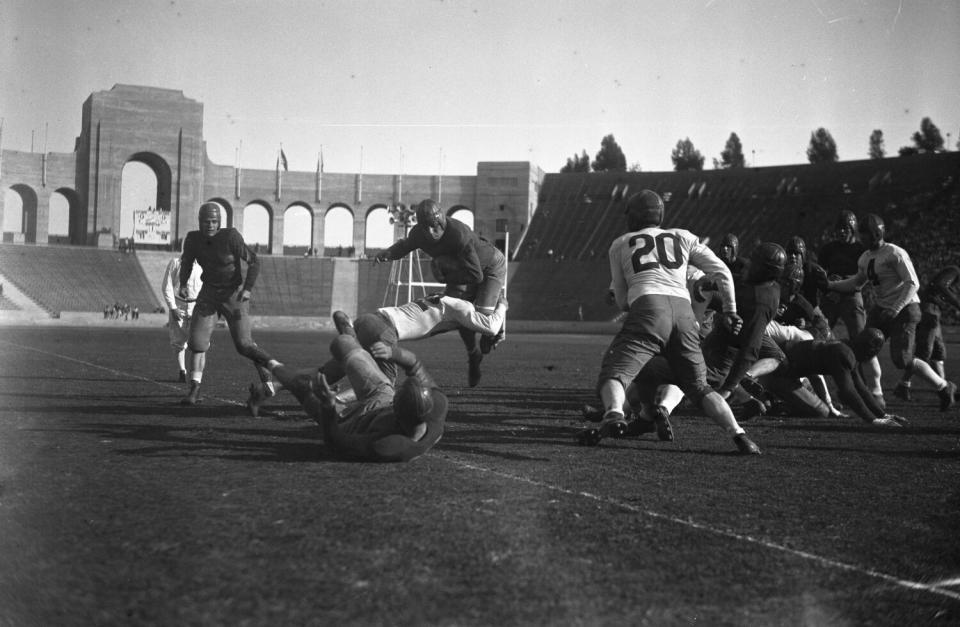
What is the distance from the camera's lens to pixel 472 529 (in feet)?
12.1

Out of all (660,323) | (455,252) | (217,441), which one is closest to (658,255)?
(660,323)

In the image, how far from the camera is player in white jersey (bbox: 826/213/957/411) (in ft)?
30.8

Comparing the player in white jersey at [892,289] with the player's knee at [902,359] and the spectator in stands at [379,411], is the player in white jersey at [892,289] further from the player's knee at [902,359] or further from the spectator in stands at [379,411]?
the spectator in stands at [379,411]

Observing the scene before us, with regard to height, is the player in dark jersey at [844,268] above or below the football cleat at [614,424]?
above

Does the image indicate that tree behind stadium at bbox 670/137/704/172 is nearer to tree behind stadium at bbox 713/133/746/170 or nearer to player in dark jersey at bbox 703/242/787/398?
tree behind stadium at bbox 713/133/746/170

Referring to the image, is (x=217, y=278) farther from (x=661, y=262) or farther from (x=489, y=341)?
(x=661, y=262)

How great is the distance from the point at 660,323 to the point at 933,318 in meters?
6.36

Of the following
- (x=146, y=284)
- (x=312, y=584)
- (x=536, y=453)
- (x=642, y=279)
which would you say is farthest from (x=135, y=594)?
(x=146, y=284)

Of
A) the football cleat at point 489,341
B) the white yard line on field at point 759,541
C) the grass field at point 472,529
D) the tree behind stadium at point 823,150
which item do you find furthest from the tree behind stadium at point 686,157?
the white yard line on field at point 759,541

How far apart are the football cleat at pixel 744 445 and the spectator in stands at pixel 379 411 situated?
6.88 ft

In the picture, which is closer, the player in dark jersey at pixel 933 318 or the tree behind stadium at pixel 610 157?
the player in dark jersey at pixel 933 318

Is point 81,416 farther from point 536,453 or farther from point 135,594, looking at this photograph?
point 135,594

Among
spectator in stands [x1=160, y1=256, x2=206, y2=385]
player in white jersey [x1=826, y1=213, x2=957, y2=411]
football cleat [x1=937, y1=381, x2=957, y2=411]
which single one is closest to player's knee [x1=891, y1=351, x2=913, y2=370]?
player in white jersey [x1=826, y1=213, x2=957, y2=411]

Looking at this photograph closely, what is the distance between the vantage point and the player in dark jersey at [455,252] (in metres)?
8.16
